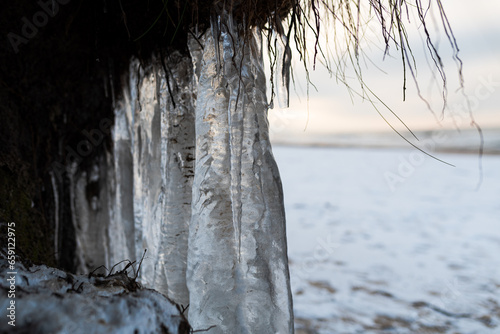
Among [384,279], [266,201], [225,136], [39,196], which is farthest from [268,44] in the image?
[384,279]

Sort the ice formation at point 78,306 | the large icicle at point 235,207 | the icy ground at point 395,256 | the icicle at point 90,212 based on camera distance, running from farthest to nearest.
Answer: the icy ground at point 395,256 → the icicle at point 90,212 → the large icicle at point 235,207 → the ice formation at point 78,306

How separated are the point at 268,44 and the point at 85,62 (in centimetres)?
103

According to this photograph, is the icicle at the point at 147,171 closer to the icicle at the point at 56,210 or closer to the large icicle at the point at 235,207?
the large icicle at the point at 235,207

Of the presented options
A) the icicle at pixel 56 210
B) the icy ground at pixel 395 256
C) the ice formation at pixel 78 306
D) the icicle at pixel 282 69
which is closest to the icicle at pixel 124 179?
the icicle at pixel 56 210

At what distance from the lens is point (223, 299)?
1.31 m

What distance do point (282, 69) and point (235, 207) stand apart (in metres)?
0.54

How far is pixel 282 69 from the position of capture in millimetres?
1438

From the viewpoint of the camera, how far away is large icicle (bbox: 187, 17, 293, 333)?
51.1 inches

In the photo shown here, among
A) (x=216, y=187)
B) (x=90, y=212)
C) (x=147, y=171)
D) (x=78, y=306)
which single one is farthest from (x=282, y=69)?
(x=90, y=212)

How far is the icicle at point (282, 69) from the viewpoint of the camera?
1402 millimetres

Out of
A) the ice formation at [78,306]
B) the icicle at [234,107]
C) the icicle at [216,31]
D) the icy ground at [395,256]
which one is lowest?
the icy ground at [395,256]

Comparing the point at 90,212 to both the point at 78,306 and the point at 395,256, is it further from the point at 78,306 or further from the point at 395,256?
the point at 395,256

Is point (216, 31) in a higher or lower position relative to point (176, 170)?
higher

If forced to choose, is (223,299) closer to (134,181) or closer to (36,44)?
(134,181)
